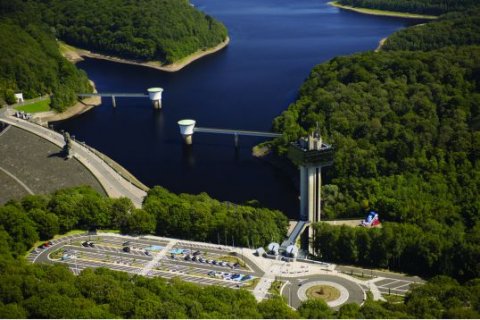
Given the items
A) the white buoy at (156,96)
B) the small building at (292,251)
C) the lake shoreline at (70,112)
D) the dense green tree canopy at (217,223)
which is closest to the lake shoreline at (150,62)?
the lake shoreline at (70,112)

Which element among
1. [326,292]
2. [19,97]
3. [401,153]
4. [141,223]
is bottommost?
[326,292]

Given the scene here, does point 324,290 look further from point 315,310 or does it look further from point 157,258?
point 157,258

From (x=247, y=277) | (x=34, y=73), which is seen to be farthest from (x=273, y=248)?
(x=34, y=73)

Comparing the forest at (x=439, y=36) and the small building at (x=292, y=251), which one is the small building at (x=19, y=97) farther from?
the forest at (x=439, y=36)

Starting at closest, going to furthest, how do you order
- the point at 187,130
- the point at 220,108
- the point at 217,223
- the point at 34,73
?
the point at 217,223 → the point at 187,130 → the point at 220,108 → the point at 34,73

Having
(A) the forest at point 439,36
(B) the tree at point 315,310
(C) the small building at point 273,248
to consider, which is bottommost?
(C) the small building at point 273,248
